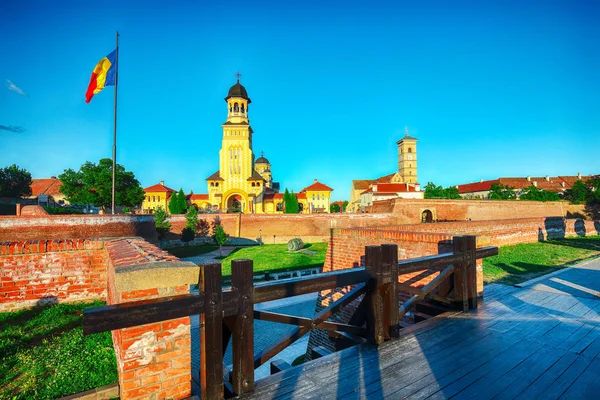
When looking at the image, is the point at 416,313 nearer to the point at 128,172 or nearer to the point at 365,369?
the point at 365,369

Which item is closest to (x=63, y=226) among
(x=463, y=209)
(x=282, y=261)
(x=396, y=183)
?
(x=282, y=261)

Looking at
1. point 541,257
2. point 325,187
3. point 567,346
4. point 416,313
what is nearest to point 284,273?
point 541,257

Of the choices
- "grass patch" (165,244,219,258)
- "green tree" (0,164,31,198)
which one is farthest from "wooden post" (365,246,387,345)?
"green tree" (0,164,31,198)

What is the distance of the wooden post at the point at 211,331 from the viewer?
2.14 meters

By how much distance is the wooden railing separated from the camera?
6.51 feet

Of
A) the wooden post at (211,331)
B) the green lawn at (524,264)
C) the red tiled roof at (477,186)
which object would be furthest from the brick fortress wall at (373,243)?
the red tiled roof at (477,186)

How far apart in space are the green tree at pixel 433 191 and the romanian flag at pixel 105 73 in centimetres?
5637

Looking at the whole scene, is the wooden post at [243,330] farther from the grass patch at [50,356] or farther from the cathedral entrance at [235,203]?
the cathedral entrance at [235,203]

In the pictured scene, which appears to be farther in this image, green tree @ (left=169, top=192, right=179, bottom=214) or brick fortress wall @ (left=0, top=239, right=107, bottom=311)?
green tree @ (left=169, top=192, right=179, bottom=214)

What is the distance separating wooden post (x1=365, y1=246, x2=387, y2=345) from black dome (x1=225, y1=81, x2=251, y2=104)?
54286 millimetres

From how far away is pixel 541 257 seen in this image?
40.8ft

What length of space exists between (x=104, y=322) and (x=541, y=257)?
15508 millimetres

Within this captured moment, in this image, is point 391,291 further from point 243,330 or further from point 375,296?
point 243,330

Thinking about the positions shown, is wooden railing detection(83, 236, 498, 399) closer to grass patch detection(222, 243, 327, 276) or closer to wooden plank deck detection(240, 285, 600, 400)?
wooden plank deck detection(240, 285, 600, 400)
